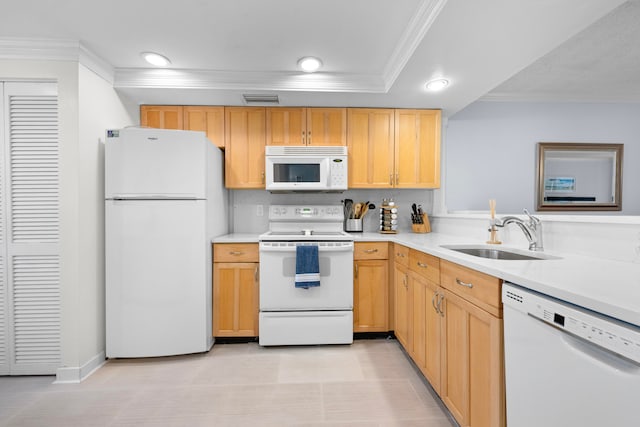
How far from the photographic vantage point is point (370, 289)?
2.59 metres

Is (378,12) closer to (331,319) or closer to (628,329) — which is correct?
(628,329)

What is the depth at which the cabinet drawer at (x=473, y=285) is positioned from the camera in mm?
1150

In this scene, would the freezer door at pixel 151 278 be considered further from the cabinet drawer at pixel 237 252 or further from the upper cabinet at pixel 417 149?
the upper cabinet at pixel 417 149

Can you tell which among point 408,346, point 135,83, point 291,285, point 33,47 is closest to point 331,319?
point 291,285

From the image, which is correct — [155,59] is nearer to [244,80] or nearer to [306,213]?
[244,80]

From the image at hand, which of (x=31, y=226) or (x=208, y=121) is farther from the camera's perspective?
(x=208, y=121)

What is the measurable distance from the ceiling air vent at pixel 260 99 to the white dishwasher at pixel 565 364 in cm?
245

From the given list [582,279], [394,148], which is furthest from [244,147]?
[582,279]

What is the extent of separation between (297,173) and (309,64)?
975 millimetres

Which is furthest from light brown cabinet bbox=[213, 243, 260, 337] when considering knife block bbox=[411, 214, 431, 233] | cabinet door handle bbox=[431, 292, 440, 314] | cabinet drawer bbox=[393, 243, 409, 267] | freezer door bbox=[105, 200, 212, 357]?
knife block bbox=[411, 214, 431, 233]

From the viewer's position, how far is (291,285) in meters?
2.47

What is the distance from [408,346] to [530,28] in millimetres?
2236

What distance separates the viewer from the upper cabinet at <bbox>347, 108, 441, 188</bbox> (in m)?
2.94

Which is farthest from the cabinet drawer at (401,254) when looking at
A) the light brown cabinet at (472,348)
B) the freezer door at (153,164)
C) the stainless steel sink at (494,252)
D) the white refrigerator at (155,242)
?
the freezer door at (153,164)
